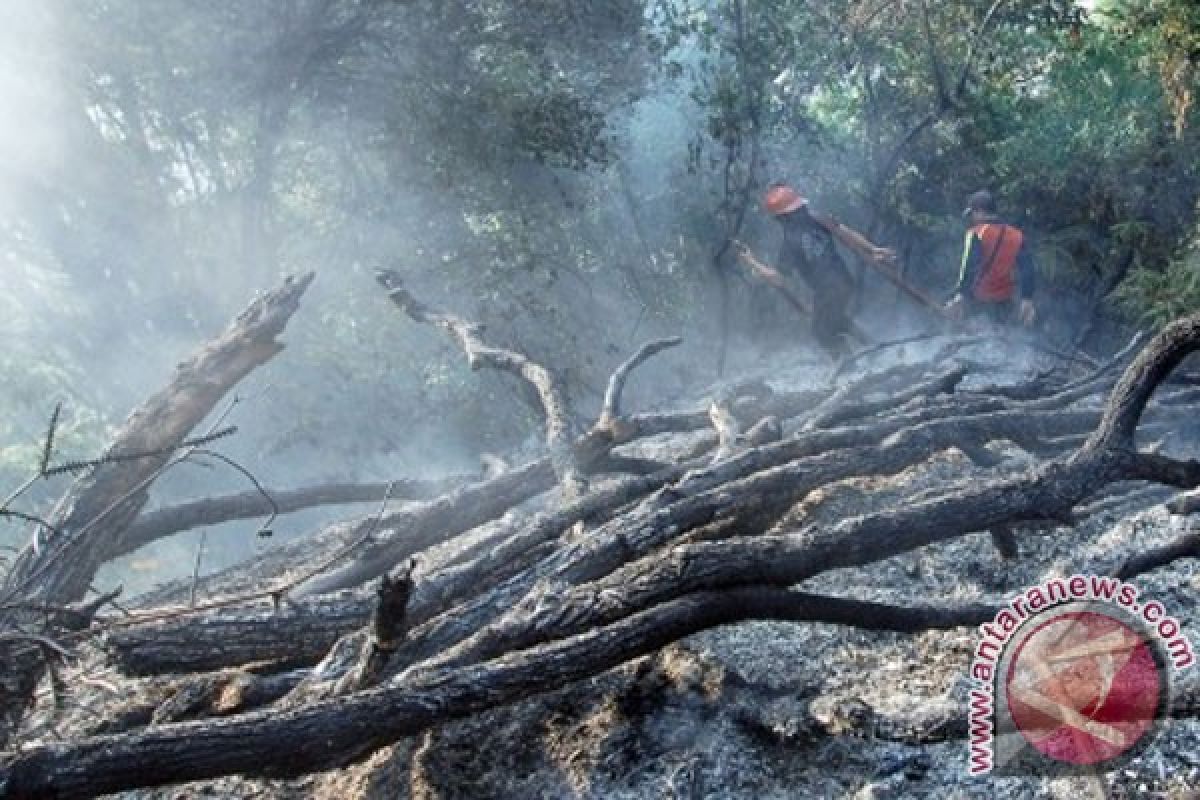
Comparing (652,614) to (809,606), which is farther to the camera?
(809,606)

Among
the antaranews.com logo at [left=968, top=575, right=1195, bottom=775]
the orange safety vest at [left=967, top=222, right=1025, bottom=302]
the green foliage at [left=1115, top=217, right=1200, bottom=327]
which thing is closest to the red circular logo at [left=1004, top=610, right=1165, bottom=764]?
the antaranews.com logo at [left=968, top=575, right=1195, bottom=775]

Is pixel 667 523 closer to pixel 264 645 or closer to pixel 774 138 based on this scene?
pixel 264 645

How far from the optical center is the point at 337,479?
514 inches

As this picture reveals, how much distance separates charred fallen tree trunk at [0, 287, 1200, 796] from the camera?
245cm

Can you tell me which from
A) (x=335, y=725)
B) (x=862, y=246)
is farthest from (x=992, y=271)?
(x=335, y=725)

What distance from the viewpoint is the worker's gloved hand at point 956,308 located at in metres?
8.32

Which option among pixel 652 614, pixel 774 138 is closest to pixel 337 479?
pixel 774 138

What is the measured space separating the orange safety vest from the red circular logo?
18.6 ft

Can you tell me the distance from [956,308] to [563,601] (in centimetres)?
663

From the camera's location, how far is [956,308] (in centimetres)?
836

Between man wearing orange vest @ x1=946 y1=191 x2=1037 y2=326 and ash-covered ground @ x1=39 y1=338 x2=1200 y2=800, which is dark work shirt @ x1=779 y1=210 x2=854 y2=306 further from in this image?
ash-covered ground @ x1=39 y1=338 x2=1200 y2=800

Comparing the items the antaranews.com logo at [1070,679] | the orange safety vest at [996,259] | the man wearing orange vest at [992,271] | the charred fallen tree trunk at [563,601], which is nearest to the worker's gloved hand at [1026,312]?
the man wearing orange vest at [992,271]

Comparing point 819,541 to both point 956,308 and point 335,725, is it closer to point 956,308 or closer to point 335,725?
point 335,725

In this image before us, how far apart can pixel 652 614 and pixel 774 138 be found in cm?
938
